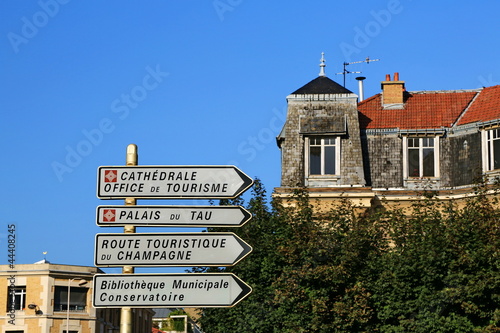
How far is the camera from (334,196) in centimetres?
3591

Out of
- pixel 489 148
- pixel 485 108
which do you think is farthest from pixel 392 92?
pixel 489 148

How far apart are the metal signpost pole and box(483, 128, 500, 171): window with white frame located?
81.7 ft

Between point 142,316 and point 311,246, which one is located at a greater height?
point 311,246

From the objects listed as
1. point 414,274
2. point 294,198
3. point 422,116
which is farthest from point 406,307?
point 422,116

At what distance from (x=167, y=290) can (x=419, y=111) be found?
27820 millimetres

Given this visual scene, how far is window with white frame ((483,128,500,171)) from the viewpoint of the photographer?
35.8 metres

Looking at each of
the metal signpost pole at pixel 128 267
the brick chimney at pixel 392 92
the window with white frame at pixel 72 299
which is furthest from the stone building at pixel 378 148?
the window with white frame at pixel 72 299

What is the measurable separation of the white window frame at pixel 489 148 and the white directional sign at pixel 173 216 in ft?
80.9

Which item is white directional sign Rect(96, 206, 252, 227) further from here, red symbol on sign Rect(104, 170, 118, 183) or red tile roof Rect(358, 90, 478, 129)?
red tile roof Rect(358, 90, 478, 129)

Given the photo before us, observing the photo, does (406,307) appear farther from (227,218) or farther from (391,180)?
(227,218)

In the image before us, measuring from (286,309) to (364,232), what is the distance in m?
3.78

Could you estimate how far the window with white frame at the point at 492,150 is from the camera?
35.8 metres

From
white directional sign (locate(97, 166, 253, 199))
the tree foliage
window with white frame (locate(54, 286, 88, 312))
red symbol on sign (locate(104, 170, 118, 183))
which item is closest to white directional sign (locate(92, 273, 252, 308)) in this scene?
white directional sign (locate(97, 166, 253, 199))

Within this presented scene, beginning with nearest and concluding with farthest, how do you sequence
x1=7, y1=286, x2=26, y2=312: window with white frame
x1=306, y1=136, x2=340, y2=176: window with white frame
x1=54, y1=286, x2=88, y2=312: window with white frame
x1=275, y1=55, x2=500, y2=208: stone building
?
x1=275, y1=55, x2=500, y2=208: stone building → x1=306, y1=136, x2=340, y2=176: window with white frame → x1=7, y1=286, x2=26, y2=312: window with white frame → x1=54, y1=286, x2=88, y2=312: window with white frame
